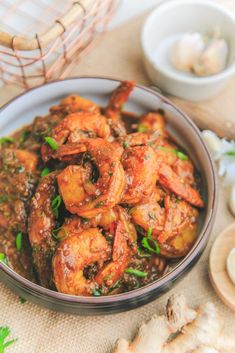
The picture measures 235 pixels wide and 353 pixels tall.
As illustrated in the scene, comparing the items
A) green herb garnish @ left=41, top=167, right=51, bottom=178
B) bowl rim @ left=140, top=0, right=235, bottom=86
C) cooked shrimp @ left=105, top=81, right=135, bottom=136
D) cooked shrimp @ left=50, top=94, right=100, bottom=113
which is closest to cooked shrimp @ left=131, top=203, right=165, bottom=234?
green herb garnish @ left=41, top=167, right=51, bottom=178

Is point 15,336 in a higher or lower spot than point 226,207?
higher

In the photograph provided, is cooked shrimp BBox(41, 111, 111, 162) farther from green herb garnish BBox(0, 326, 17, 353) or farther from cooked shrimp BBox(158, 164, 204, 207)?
green herb garnish BBox(0, 326, 17, 353)

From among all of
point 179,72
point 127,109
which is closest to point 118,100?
point 127,109

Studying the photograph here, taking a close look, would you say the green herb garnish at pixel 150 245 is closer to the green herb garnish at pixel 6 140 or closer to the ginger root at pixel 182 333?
→ the ginger root at pixel 182 333

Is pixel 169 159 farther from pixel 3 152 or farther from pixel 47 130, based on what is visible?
pixel 3 152

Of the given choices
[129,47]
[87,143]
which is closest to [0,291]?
[87,143]

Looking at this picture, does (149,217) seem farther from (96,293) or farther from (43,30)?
(43,30)

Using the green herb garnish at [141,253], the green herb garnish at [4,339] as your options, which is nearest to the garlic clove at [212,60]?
the green herb garnish at [141,253]
